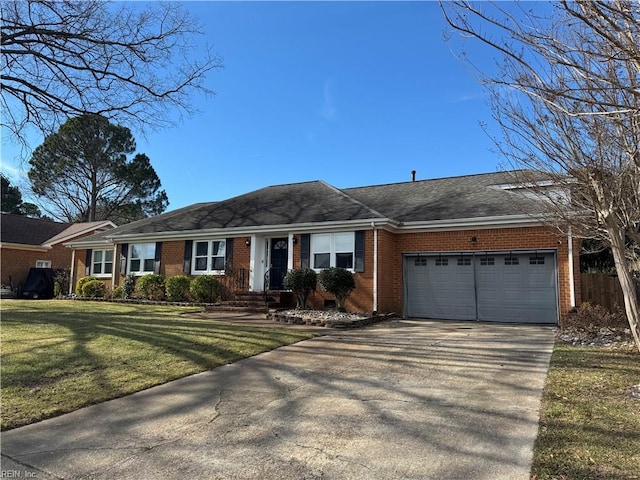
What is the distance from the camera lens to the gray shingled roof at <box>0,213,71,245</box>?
2834 cm

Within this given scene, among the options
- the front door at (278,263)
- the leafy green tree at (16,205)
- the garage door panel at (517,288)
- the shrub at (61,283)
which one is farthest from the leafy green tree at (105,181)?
the garage door panel at (517,288)

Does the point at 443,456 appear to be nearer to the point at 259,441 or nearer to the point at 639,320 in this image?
the point at 259,441

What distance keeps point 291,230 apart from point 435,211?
16.8 feet

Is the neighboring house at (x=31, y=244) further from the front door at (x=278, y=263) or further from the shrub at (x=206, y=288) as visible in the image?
the front door at (x=278, y=263)

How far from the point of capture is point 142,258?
1966 centimetres

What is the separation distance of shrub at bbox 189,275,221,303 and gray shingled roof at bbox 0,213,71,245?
1825 centimetres

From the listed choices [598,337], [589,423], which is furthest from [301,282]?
[589,423]

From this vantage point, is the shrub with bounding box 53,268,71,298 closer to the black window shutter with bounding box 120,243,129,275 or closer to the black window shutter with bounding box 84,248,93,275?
the black window shutter with bounding box 84,248,93,275

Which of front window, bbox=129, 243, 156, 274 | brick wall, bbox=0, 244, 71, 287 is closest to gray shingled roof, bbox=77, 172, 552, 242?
front window, bbox=129, 243, 156, 274

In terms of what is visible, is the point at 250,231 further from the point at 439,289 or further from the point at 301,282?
the point at 439,289

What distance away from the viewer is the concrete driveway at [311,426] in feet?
11.6

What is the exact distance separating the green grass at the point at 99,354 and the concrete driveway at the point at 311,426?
1.38 feet

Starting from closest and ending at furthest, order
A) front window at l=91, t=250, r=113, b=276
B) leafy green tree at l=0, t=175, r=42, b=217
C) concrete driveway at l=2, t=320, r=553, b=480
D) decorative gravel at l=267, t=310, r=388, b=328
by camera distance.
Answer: concrete driveway at l=2, t=320, r=553, b=480 → decorative gravel at l=267, t=310, r=388, b=328 → front window at l=91, t=250, r=113, b=276 → leafy green tree at l=0, t=175, r=42, b=217

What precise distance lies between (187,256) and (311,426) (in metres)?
14.9
